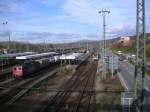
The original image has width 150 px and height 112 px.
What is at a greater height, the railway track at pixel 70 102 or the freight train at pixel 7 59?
the freight train at pixel 7 59

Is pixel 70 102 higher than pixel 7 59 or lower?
lower

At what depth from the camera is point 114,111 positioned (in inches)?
1067

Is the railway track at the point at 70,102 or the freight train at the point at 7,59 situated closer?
the railway track at the point at 70,102

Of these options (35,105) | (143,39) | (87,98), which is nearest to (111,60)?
(87,98)

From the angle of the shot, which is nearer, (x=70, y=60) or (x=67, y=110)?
(x=67, y=110)

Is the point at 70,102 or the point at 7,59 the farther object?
the point at 7,59

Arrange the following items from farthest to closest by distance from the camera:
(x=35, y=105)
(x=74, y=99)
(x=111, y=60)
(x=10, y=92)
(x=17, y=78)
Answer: (x=111, y=60), (x=17, y=78), (x=10, y=92), (x=74, y=99), (x=35, y=105)

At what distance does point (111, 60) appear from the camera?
5478 cm

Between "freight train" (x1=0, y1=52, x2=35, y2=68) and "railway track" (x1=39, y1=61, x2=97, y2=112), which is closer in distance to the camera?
"railway track" (x1=39, y1=61, x2=97, y2=112)

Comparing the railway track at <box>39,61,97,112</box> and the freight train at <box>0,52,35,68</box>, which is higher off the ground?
the freight train at <box>0,52,35,68</box>

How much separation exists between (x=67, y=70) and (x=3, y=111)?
3968 centimetres

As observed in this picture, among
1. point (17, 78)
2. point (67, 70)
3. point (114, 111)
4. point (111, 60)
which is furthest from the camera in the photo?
point (67, 70)

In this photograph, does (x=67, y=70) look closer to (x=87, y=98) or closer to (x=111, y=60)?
(x=111, y=60)

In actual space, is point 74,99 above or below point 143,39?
below
